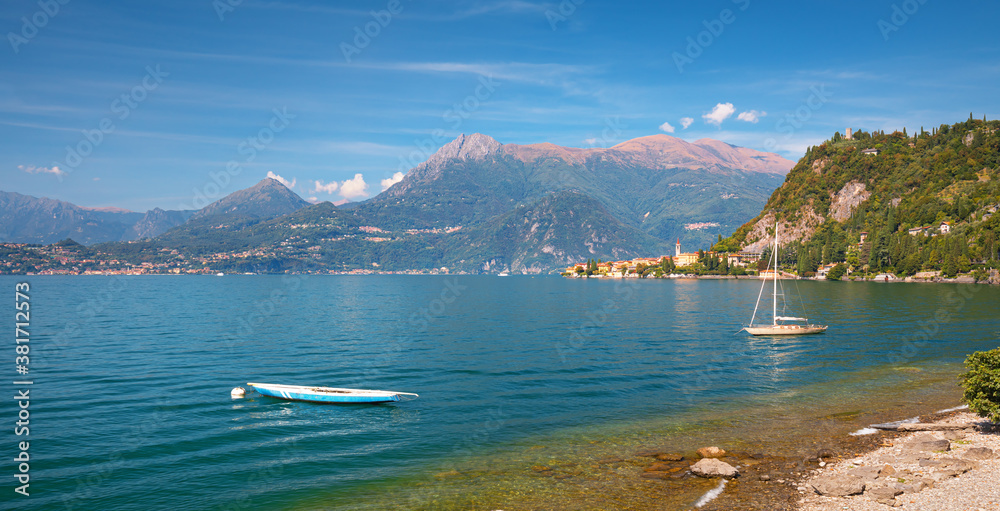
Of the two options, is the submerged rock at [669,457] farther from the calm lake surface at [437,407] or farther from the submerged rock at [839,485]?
the submerged rock at [839,485]

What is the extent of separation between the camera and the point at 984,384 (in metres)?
21.7

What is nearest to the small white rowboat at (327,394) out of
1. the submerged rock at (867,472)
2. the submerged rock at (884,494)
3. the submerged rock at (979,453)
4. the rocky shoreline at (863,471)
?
the rocky shoreline at (863,471)

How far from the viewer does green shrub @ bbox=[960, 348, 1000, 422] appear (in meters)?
21.4

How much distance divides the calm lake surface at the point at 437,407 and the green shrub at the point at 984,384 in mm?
5754

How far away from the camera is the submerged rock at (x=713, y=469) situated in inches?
790

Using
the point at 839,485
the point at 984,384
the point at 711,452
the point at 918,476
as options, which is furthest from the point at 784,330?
the point at 839,485

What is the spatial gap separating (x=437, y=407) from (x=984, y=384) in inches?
1072

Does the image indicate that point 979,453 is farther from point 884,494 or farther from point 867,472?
point 884,494

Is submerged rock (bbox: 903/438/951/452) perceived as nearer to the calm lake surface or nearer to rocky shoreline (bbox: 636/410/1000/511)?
rocky shoreline (bbox: 636/410/1000/511)

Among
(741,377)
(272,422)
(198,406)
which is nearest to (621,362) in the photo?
(741,377)

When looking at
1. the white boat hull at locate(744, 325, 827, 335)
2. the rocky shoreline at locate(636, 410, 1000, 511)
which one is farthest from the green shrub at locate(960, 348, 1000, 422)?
the white boat hull at locate(744, 325, 827, 335)

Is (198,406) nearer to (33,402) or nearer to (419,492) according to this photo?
(33,402)

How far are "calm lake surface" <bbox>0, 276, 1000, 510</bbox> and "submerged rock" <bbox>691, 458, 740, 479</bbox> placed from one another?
151 cm

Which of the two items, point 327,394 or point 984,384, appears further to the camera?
point 327,394
